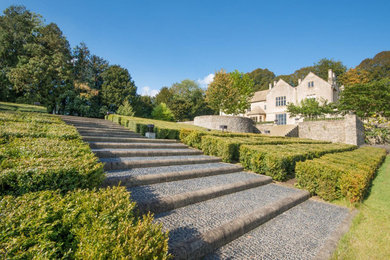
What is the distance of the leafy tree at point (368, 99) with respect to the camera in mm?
20922

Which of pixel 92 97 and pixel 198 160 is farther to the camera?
pixel 92 97

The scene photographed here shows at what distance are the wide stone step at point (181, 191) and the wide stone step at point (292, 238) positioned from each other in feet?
3.84

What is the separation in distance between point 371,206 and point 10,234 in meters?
6.94

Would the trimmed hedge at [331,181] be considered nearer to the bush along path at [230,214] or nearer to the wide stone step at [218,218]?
the bush along path at [230,214]

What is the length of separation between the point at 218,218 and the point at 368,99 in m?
26.8

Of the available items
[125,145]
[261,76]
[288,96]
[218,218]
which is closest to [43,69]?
[125,145]

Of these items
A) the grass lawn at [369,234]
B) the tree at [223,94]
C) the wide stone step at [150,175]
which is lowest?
the grass lawn at [369,234]

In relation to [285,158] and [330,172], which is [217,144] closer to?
[285,158]

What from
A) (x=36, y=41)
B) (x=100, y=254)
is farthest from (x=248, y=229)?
(x=36, y=41)

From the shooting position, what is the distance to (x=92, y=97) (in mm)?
26734

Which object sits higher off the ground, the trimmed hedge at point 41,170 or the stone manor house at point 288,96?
the stone manor house at point 288,96

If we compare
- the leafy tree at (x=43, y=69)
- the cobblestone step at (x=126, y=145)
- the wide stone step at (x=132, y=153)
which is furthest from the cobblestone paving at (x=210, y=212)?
the leafy tree at (x=43, y=69)

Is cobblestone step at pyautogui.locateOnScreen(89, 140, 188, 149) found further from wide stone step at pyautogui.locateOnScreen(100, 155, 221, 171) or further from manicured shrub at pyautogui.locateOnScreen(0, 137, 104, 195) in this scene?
manicured shrub at pyautogui.locateOnScreen(0, 137, 104, 195)

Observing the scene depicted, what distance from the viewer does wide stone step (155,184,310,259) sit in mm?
2521
